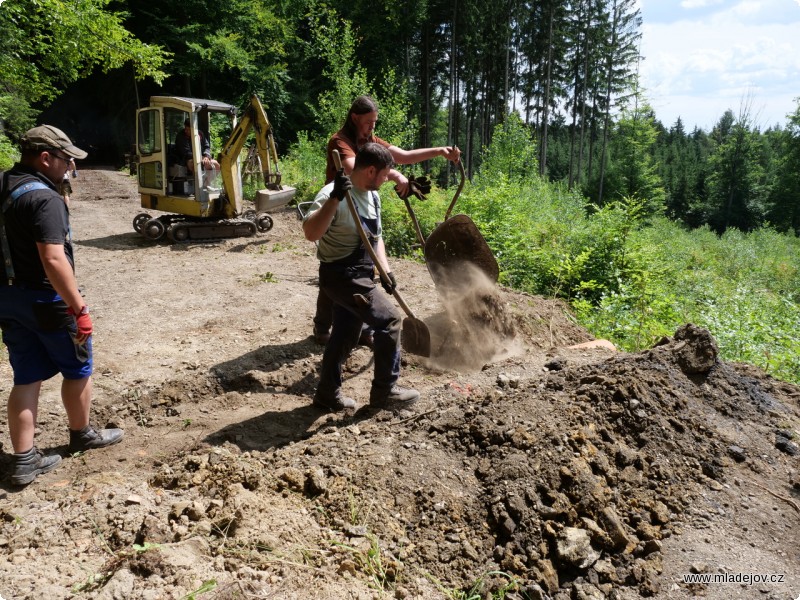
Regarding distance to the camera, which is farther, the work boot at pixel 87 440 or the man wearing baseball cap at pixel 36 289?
the work boot at pixel 87 440

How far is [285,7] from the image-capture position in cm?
2841

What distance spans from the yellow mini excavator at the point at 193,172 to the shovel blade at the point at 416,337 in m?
6.89

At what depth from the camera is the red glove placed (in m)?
3.10

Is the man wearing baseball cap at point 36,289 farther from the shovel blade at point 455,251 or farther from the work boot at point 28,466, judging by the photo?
the shovel blade at point 455,251

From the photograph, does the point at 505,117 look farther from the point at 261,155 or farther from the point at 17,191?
the point at 17,191

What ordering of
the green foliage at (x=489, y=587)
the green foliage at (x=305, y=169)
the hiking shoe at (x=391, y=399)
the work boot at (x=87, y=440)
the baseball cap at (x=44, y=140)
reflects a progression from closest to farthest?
the green foliage at (x=489, y=587) → the baseball cap at (x=44, y=140) → the work boot at (x=87, y=440) → the hiking shoe at (x=391, y=399) → the green foliage at (x=305, y=169)

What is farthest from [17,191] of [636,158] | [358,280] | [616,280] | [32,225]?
[636,158]

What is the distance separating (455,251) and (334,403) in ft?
7.18

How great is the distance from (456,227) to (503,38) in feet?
120

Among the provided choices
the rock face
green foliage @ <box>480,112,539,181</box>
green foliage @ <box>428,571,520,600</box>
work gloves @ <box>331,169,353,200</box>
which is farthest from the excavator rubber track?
green foliage @ <box>480,112,539,181</box>

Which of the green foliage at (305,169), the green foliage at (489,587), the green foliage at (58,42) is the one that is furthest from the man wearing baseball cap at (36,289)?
the green foliage at (305,169)

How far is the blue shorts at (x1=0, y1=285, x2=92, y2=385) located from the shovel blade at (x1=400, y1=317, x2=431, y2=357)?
2267 mm

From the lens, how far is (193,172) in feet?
34.8

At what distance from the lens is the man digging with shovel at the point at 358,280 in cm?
354
